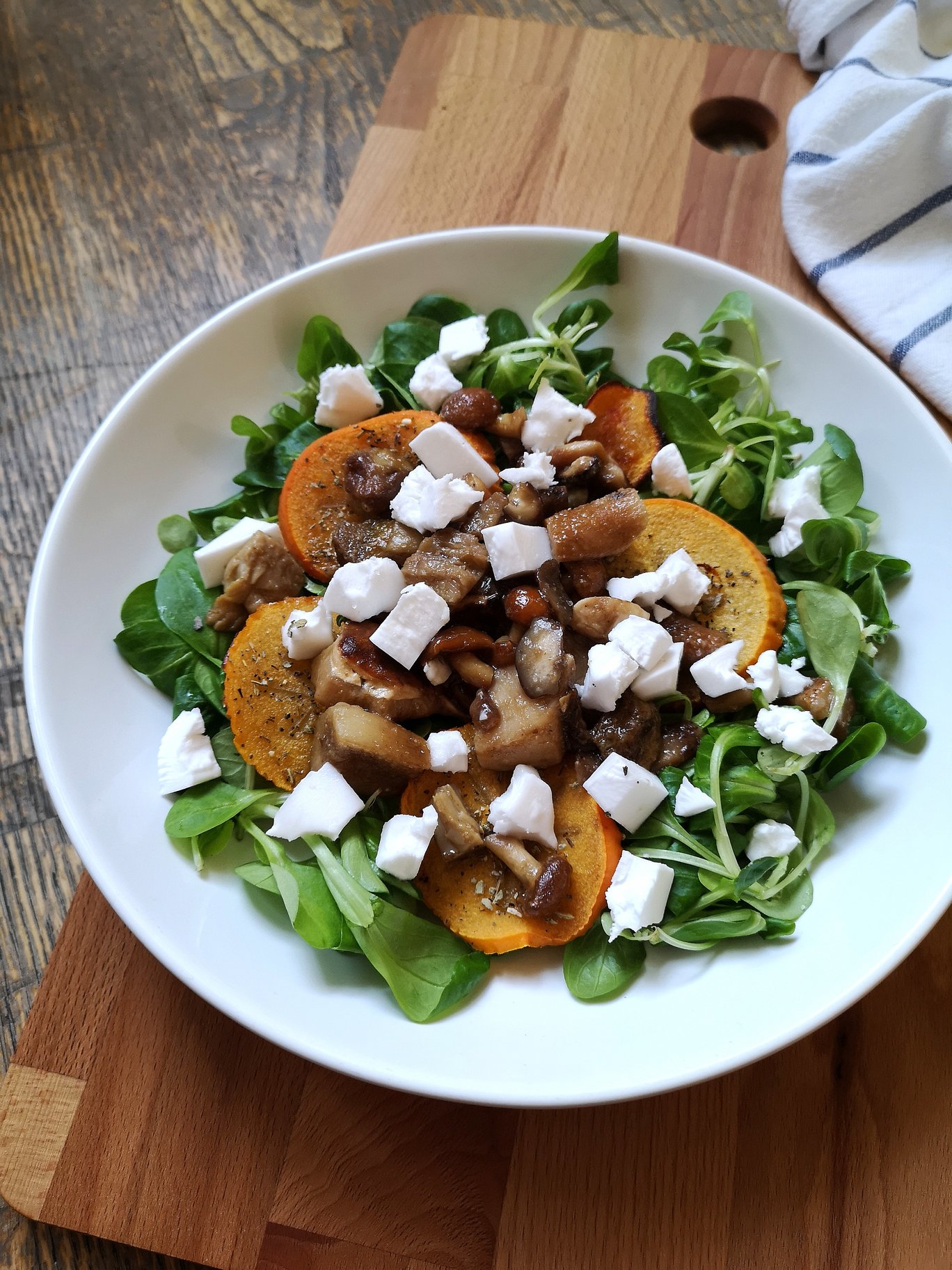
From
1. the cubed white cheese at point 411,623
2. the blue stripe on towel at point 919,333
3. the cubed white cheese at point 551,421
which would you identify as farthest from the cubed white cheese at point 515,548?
the blue stripe on towel at point 919,333

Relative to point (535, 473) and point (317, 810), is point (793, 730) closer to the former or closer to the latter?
point (535, 473)

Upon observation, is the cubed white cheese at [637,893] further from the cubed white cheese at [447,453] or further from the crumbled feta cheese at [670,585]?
the cubed white cheese at [447,453]

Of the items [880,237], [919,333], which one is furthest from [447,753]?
[880,237]

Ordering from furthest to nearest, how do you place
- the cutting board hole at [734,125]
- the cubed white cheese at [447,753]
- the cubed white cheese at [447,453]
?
the cutting board hole at [734,125] → the cubed white cheese at [447,453] → the cubed white cheese at [447,753]

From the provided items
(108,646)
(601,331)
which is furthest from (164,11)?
(108,646)

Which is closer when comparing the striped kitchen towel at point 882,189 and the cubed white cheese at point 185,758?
the cubed white cheese at point 185,758

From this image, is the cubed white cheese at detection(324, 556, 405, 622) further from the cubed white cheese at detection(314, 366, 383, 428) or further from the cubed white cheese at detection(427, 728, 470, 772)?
the cubed white cheese at detection(314, 366, 383, 428)

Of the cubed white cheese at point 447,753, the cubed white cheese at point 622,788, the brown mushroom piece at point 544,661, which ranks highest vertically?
the brown mushroom piece at point 544,661

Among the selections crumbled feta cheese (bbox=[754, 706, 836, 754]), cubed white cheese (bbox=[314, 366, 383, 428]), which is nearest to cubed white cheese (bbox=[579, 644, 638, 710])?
crumbled feta cheese (bbox=[754, 706, 836, 754])
